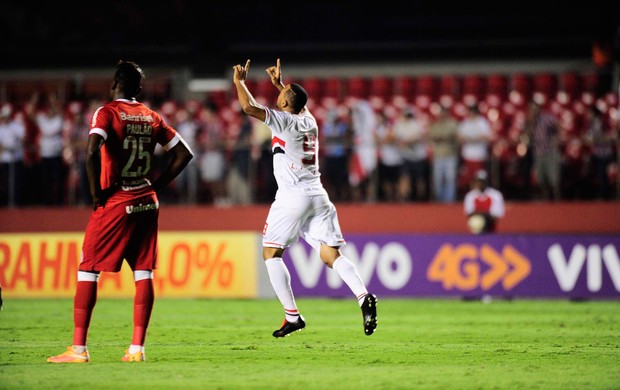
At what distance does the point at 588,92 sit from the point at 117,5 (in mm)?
→ 12778

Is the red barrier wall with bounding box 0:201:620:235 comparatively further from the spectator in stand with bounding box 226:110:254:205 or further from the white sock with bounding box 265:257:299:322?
the white sock with bounding box 265:257:299:322

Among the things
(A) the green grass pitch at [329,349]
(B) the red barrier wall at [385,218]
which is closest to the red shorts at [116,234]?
(A) the green grass pitch at [329,349]

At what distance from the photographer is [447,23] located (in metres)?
28.4

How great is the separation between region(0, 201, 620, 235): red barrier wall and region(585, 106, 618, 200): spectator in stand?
59 centimetres

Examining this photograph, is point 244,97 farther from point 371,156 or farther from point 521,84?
point 521,84

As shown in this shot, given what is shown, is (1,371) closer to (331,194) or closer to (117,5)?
(331,194)

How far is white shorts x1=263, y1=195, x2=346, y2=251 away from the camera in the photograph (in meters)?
10.9

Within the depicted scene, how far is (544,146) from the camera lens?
19906 millimetres

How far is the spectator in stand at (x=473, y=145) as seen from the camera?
20.0m

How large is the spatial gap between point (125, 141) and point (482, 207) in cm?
1143

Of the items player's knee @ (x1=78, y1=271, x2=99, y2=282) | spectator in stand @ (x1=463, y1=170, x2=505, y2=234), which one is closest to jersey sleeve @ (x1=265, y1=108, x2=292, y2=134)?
player's knee @ (x1=78, y1=271, x2=99, y2=282)

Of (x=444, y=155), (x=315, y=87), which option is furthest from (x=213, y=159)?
(x=315, y=87)

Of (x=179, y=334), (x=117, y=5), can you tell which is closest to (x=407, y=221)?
(x=179, y=334)

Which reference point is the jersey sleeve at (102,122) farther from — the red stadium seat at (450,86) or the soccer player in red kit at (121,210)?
the red stadium seat at (450,86)
